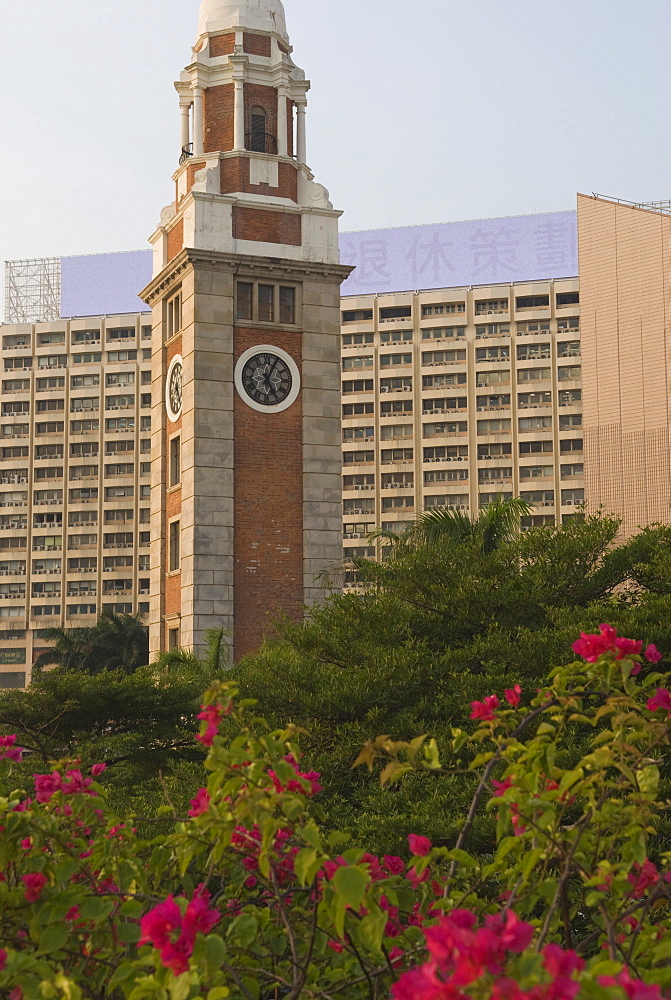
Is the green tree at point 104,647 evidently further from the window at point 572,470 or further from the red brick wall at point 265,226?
the window at point 572,470

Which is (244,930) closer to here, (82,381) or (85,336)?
(82,381)

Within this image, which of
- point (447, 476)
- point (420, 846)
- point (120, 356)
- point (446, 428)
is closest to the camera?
A: point (420, 846)

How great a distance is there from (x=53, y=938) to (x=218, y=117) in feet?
115

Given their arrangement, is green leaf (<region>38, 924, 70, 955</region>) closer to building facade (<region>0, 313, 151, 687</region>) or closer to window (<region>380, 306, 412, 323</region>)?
window (<region>380, 306, 412, 323</region>)

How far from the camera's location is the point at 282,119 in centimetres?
3694

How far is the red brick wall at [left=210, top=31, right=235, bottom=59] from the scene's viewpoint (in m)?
37.3

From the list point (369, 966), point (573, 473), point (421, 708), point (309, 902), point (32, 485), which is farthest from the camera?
point (32, 485)

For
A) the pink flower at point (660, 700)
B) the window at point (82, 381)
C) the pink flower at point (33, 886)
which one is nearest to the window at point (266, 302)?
the pink flower at point (660, 700)

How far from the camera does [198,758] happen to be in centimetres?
1959

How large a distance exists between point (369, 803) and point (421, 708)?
1.94 metres

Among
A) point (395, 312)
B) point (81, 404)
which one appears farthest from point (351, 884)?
point (81, 404)

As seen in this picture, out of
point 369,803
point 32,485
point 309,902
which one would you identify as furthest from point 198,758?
point 32,485

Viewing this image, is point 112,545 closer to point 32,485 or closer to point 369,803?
point 32,485

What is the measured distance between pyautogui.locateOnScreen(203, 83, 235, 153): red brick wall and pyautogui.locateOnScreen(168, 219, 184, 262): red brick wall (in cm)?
245
